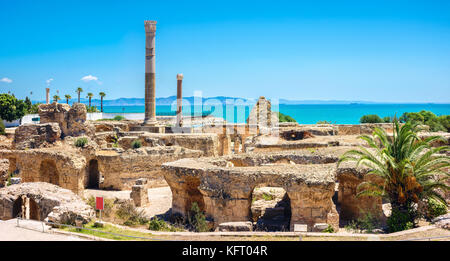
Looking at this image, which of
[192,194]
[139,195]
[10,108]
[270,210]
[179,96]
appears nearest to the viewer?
[270,210]

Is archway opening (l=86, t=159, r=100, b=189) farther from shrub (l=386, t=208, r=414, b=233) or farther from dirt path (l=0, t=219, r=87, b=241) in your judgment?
shrub (l=386, t=208, r=414, b=233)

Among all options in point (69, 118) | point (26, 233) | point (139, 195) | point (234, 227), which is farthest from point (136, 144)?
point (234, 227)

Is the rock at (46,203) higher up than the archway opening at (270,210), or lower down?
higher up

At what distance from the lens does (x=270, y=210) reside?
52.4 ft

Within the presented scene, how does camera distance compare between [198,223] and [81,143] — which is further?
[81,143]

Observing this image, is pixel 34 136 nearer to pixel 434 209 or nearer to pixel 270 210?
pixel 270 210

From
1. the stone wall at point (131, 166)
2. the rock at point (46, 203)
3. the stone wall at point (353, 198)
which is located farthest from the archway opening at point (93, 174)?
the stone wall at point (353, 198)

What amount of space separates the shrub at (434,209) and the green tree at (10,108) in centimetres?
4830

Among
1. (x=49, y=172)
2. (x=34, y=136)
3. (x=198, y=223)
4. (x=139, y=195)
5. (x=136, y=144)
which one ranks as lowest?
(x=198, y=223)

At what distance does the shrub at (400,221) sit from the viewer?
11.2 m

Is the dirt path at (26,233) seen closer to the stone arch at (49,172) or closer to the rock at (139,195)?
the rock at (139,195)

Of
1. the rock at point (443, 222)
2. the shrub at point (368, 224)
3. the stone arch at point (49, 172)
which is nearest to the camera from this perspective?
the rock at point (443, 222)

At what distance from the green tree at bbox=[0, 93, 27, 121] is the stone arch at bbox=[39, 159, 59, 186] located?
103 ft

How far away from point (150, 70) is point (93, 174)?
1317 centimetres
